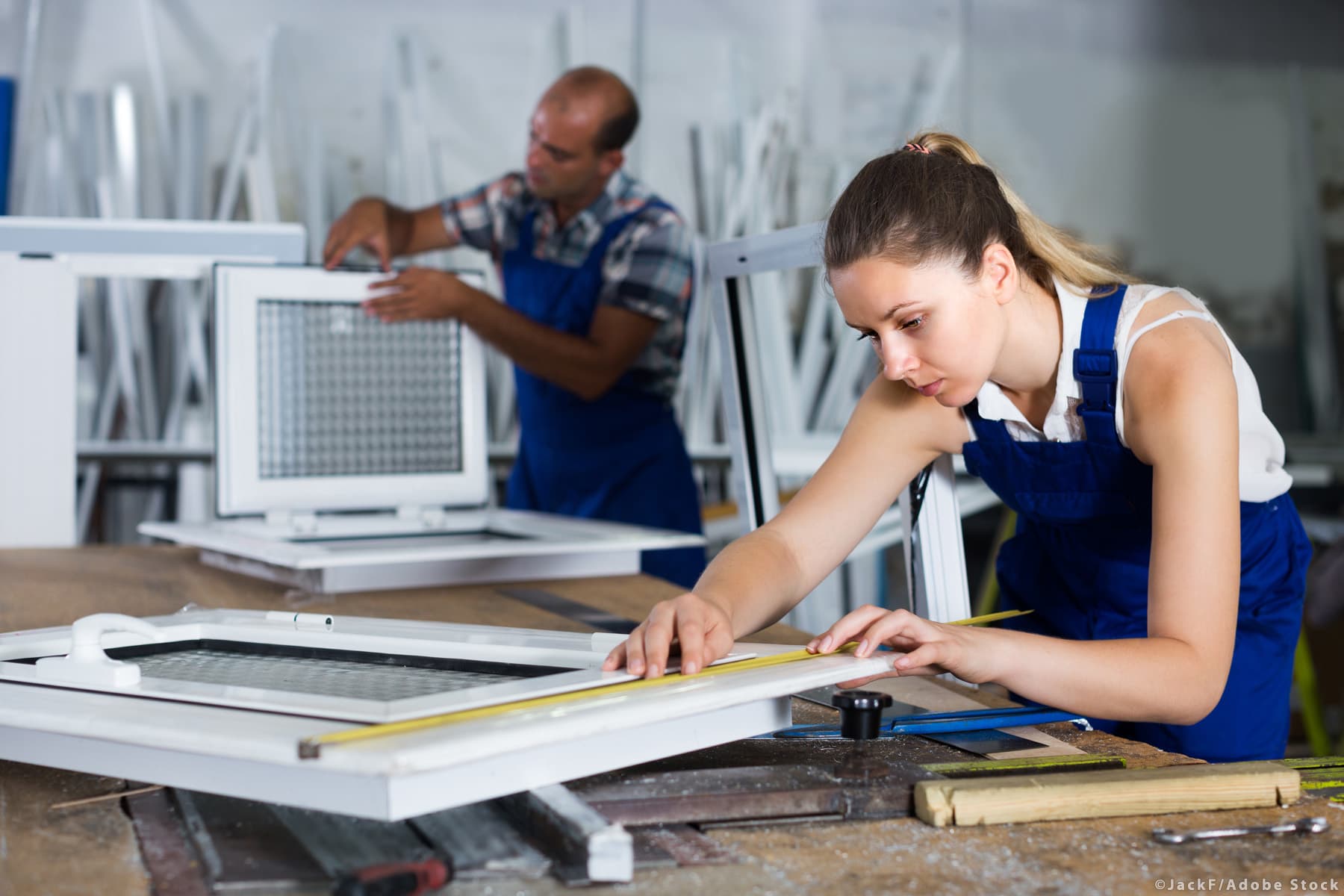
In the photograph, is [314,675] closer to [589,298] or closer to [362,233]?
[362,233]

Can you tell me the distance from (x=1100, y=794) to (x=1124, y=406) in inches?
19.3

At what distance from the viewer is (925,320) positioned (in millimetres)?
1197

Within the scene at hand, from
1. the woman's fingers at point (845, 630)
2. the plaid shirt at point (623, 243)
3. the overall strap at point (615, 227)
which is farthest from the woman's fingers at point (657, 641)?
the overall strap at point (615, 227)

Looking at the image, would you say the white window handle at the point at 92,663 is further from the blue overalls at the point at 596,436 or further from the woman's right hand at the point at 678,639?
the blue overalls at the point at 596,436

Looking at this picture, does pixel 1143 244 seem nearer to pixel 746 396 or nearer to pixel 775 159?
pixel 775 159

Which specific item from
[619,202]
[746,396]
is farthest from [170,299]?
[746,396]

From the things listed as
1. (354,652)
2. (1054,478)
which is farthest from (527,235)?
(354,652)

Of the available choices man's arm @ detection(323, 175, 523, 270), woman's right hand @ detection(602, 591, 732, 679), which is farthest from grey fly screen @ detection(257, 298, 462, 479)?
woman's right hand @ detection(602, 591, 732, 679)

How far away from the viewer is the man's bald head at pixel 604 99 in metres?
2.59

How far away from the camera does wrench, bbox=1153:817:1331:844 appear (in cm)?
83

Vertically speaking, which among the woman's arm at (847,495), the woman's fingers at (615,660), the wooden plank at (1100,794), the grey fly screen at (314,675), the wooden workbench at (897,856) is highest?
the woman's arm at (847,495)

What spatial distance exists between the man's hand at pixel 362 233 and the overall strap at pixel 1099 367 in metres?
1.21

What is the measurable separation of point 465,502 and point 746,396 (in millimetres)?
519

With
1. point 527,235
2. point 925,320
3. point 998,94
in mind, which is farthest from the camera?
point 998,94
